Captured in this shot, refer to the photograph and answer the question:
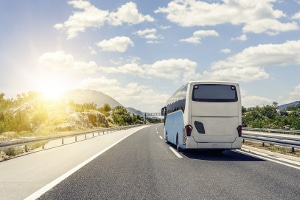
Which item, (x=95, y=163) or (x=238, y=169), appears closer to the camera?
(x=238, y=169)

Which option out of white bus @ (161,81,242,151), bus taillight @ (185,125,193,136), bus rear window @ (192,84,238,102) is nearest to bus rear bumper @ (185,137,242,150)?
white bus @ (161,81,242,151)

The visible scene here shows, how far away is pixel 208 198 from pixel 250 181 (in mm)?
2153

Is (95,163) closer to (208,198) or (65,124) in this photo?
(208,198)

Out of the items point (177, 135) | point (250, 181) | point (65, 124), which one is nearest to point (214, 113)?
point (177, 135)

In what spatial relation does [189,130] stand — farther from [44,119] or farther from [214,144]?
[44,119]

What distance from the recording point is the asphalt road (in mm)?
5828

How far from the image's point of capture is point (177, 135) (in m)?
15.0

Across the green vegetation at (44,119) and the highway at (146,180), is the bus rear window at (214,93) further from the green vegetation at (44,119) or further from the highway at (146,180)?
the green vegetation at (44,119)

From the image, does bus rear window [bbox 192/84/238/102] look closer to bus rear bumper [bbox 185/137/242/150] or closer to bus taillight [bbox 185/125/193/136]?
bus taillight [bbox 185/125/193/136]

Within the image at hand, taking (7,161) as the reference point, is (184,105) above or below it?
above

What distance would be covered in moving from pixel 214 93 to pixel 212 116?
37.4 inches

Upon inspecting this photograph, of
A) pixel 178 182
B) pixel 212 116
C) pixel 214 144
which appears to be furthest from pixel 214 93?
pixel 178 182

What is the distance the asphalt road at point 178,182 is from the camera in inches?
229

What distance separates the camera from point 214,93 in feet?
41.8
